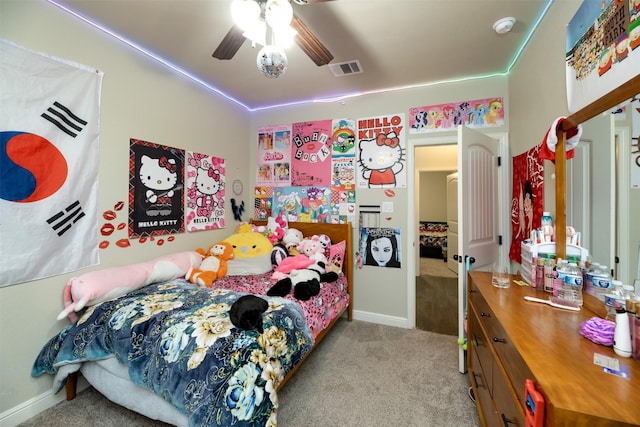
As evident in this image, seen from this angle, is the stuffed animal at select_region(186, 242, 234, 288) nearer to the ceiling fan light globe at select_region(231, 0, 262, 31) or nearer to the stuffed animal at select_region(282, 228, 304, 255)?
the stuffed animal at select_region(282, 228, 304, 255)

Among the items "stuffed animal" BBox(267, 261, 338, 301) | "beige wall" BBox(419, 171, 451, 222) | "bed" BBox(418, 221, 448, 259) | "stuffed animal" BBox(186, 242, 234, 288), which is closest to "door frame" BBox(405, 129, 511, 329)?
"stuffed animal" BBox(267, 261, 338, 301)

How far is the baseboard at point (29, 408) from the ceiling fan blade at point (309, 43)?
2.72 metres

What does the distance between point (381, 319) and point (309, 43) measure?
2708mm

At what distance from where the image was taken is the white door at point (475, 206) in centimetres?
194

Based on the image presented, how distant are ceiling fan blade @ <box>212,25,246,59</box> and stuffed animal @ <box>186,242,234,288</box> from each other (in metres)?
1.69

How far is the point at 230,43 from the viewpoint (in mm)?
1474

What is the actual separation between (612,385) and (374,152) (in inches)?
98.7

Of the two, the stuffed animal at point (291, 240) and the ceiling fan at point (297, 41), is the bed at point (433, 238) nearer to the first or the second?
the stuffed animal at point (291, 240)

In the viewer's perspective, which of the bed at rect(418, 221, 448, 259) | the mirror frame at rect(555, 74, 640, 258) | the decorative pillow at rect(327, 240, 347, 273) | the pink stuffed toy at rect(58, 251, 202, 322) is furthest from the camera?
the bed at rect(418, 221, 448, 259)

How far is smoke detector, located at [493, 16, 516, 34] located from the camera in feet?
5.68

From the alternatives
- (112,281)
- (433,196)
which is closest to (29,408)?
(112,281)

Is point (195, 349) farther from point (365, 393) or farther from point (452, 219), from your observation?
point (452, 219)

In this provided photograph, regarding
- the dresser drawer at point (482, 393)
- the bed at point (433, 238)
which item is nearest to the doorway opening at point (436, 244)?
the bed at point (433, 238)

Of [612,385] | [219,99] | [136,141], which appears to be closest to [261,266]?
[136,141]
